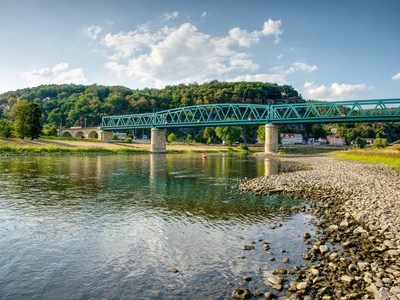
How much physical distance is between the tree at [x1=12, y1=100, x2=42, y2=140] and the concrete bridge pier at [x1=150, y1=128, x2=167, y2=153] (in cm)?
3985

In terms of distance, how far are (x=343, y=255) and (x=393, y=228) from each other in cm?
278

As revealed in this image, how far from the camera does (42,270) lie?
23.7 ft

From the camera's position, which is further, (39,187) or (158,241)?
(39,187)

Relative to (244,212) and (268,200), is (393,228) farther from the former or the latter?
(268,200)

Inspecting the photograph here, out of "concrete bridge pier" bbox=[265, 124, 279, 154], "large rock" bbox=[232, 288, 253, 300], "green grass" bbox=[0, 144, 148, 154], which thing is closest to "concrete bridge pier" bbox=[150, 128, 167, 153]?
"green grass" bbox=[0, 144, 148, 154]

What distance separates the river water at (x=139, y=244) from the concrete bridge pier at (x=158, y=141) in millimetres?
84069

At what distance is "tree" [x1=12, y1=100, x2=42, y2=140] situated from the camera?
254 feet

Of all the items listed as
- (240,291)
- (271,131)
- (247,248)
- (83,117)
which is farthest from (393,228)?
(83,117)

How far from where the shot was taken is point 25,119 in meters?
78.0

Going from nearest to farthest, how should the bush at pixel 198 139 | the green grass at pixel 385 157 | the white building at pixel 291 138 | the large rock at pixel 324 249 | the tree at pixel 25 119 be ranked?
the large rock at pixel 324 249, the green grass at pixel 385 157, the tree at pixel 25 119, the bush at pixel 198 139, the white building at pixel 291 138

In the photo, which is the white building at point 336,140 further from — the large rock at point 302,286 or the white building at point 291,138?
the large rock at point 302,286

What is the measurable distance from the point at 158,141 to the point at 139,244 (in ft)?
315

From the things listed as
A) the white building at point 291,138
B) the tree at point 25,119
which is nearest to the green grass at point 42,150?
the tree at point 25,119

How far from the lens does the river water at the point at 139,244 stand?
6473 millimetres
